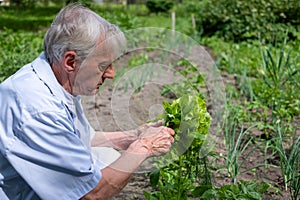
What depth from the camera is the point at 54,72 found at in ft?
7.07

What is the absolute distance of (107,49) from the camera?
209 centimetres

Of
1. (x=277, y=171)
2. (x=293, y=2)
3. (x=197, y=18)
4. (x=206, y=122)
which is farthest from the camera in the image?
(x=197, y=18)

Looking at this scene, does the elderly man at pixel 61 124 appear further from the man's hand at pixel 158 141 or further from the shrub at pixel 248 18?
the shrub at pixel 248 18

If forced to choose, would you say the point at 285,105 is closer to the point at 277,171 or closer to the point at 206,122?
the point at 277,171

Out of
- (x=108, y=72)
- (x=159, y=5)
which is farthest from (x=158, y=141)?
(x=159, y=5)

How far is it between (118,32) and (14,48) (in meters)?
4.60

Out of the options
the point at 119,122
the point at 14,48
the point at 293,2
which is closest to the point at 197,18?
the point at 293,2

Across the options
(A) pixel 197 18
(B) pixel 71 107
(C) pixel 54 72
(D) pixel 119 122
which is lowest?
(A) pixel 197 18

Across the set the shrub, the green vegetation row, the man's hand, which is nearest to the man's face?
the man's hand

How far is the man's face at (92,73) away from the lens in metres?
2.09

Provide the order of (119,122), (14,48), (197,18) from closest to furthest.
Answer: (119,122)
(14,48)
(197,18)

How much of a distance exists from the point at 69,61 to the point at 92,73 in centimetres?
10

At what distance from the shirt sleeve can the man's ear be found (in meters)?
0.19

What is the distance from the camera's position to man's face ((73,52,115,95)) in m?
2.09
